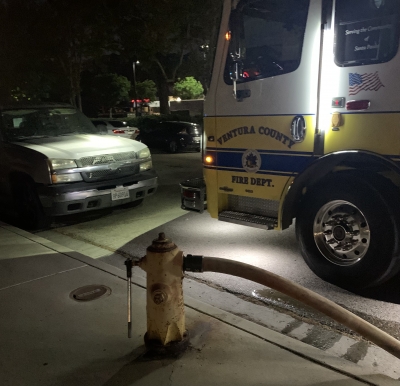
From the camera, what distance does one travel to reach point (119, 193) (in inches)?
288

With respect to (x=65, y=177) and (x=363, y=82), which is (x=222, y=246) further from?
(x=363, y=82)

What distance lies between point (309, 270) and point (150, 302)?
Answer: 8.41 ft

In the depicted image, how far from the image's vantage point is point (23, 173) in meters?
7.29

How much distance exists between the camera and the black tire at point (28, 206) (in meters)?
7.24

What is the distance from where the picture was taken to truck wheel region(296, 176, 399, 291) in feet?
14.1

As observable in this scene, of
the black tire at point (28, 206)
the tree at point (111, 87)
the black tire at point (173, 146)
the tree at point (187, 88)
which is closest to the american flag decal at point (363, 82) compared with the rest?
the black tire at point (28, 206)

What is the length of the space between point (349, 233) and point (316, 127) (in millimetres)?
1088

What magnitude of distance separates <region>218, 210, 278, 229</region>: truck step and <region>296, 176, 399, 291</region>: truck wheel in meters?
0.30

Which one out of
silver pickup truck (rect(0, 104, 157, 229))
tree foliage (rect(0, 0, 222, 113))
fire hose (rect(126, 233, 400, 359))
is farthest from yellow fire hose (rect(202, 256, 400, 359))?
tree foliage (rect(0, 0, 222, 113))

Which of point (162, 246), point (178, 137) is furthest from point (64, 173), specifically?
Answer: point (178, 137)

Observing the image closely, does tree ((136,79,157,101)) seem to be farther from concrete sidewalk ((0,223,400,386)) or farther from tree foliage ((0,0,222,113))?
concrete sidewalk ((0,223,400,386))

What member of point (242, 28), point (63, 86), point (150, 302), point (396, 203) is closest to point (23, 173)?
point (242, 28)

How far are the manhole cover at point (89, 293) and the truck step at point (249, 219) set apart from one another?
1580 millimetres

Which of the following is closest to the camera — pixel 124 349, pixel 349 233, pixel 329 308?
pixel 329 308
